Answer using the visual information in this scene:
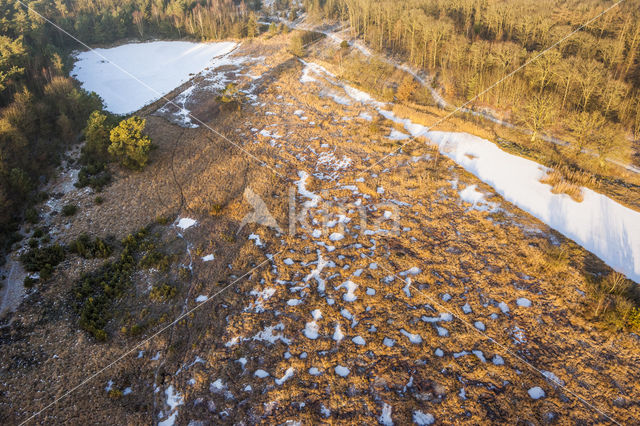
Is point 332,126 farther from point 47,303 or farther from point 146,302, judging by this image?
point 47,303

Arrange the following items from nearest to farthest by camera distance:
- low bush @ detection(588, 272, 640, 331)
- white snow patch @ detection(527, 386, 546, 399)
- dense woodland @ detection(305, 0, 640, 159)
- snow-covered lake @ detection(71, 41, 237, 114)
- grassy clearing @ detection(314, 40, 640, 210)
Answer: white snow patch @ detection(527, 386, 546, 399) → low bush @ detection(588, 272, 640, 331) → grassy clearing @ detection(314, 40, 640, 210) → dense woodland @ detection(305, 0, 640, 159) → snow-covered lake @ detection(71, 41, 237, 114)

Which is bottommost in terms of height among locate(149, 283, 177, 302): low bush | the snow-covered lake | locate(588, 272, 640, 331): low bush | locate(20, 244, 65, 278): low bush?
locate(149, 283, 177, 302): low bush

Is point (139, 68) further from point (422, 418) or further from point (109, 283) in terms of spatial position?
point (422, 418)

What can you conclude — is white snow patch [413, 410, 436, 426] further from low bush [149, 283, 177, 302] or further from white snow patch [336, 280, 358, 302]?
low bush [149, 283, 177, 302]

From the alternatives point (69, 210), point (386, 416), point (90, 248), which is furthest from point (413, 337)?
point (69, 210)

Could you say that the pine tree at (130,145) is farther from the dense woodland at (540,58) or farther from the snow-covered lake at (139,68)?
the dense woodland at (540,58)

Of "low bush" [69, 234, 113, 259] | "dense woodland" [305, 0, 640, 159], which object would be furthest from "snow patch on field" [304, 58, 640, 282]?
"low bush" [69, 234, 113, 259]

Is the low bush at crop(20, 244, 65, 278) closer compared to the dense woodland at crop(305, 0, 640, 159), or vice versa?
the low bush at crop(20, 244, 65, 278)
